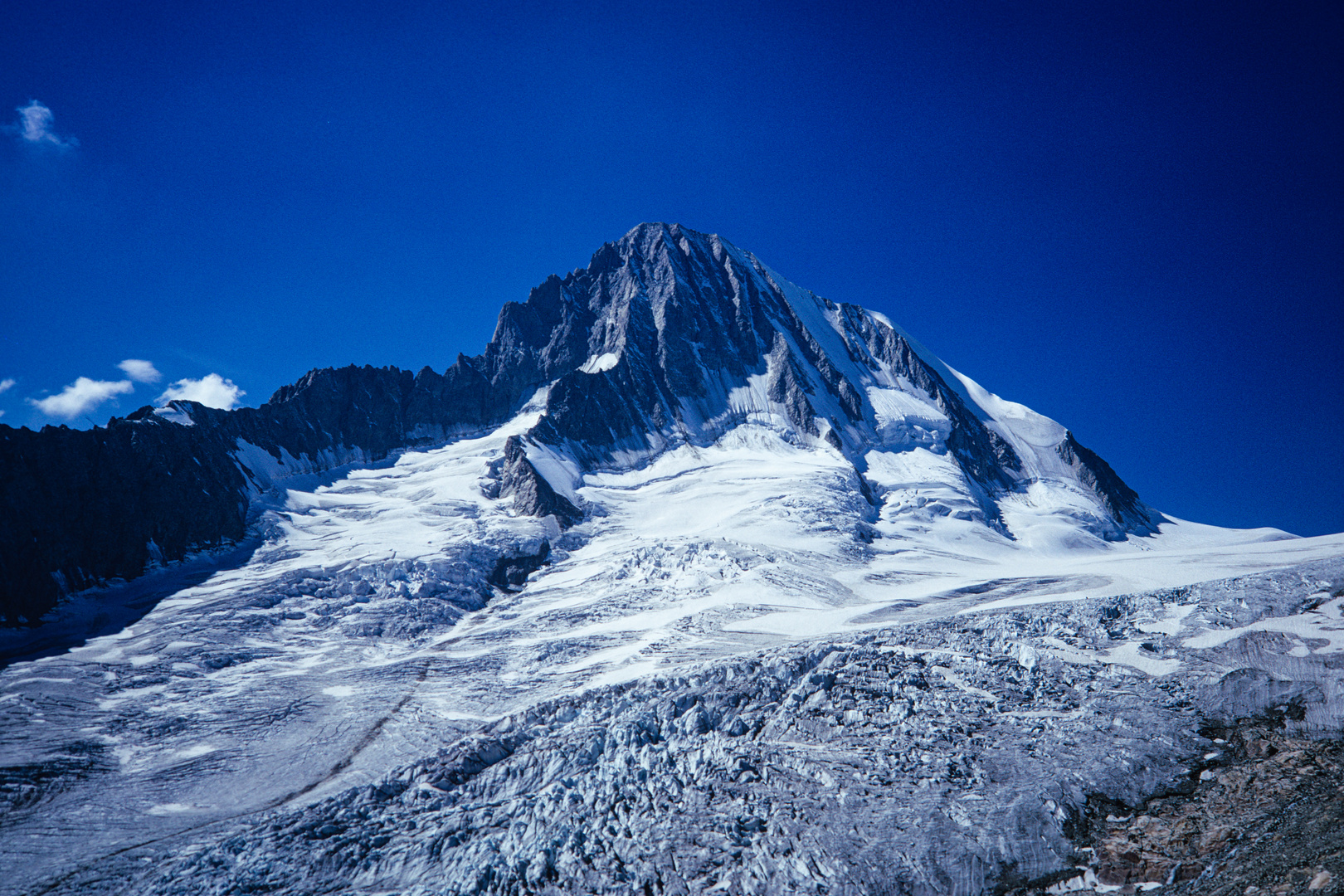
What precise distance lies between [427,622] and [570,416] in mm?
59736

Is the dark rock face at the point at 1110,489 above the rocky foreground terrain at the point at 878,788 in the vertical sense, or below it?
above

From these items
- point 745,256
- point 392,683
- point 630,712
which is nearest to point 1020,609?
point 630,712

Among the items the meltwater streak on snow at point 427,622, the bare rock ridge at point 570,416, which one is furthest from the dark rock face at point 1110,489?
the meltwater streak on snow at point 427,622

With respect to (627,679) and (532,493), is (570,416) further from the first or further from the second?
(627,679)

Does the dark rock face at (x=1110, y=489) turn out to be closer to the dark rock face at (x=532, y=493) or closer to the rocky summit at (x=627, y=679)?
the rocky summit at (x=627, y=679)

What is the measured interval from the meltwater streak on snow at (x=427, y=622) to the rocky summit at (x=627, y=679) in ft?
1.35

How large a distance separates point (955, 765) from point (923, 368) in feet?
453

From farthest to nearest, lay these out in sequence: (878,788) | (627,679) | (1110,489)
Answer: (1110,489) → (627,679) → (878,788)

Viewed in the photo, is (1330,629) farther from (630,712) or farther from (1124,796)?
(630,712)

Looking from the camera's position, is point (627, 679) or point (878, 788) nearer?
point (878, 788)

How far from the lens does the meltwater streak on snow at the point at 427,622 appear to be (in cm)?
3700

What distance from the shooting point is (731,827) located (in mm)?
25641

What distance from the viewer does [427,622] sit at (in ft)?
208

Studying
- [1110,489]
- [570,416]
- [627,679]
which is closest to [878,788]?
[627,679]
